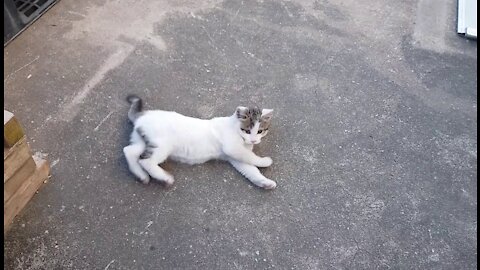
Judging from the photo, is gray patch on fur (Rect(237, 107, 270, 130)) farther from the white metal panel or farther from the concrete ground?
the white metal panel

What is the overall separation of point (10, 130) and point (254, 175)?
3.51 ft

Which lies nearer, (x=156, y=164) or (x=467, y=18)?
(x=156, y=164)

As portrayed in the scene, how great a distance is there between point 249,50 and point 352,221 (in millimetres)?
Result: 1337

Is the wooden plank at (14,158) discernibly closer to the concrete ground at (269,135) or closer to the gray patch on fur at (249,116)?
the concrete ground at (269,135)

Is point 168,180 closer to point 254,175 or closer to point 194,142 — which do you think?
point 194,142

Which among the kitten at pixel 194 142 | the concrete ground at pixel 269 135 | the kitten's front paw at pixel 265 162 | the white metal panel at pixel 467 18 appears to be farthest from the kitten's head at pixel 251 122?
the white metal panel at pixel 467 18

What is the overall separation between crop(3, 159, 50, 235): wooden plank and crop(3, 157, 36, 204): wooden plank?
0.7 inches

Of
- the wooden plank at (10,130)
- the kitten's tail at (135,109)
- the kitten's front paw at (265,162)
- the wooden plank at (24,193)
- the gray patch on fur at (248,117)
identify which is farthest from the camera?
the kitten's tail at (135,109)

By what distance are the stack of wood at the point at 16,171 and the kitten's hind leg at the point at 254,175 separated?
35.8 inches

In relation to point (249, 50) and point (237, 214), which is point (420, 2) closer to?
point (249, 50)

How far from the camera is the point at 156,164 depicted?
2.16 metres

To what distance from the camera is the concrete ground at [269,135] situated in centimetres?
204

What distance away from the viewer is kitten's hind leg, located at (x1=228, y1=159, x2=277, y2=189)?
7.22 feet

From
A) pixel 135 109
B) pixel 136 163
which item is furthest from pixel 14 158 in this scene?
pixel 135 109
